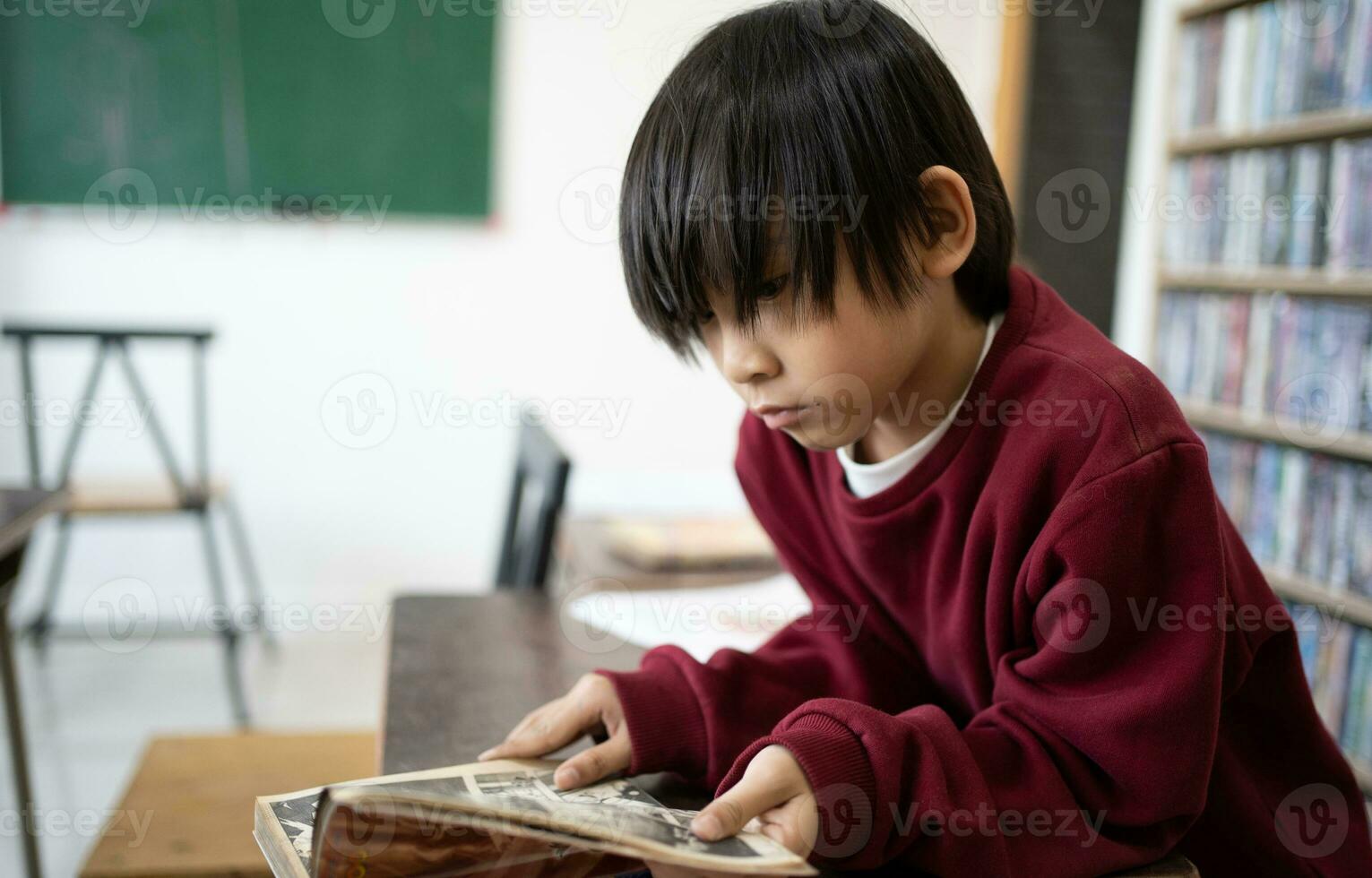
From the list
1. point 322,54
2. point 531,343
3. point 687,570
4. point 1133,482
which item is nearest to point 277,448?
point 531,343

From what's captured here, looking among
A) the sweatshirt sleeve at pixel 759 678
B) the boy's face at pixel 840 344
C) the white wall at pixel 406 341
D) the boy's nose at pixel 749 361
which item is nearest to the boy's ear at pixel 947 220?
the boy's face at pixel 840 344

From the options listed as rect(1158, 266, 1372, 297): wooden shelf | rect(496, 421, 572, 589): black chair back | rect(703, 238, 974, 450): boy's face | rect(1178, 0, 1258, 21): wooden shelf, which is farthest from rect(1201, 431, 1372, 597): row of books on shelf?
rect(703, 238, 974, 450): boy's face

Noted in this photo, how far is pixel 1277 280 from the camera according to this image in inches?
90.3

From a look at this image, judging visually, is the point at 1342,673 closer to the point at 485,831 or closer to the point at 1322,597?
the point at 1322,597

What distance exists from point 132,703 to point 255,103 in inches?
68.5

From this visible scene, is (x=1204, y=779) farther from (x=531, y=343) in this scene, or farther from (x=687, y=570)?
(x=531, y=343)

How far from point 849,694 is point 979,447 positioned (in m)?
0.21

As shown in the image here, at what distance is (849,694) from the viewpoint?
0.77 m

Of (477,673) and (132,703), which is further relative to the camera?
(132,703)

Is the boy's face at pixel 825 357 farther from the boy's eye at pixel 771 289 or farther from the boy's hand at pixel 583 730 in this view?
the boy's hand at pixel 583 730

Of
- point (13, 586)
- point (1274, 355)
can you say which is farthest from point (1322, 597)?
point (13, 586)

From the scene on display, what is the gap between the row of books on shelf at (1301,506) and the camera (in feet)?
7.00

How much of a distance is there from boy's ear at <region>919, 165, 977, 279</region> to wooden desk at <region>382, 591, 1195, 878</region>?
14.0 inches

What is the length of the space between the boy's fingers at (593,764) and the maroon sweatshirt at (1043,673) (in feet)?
0.03
